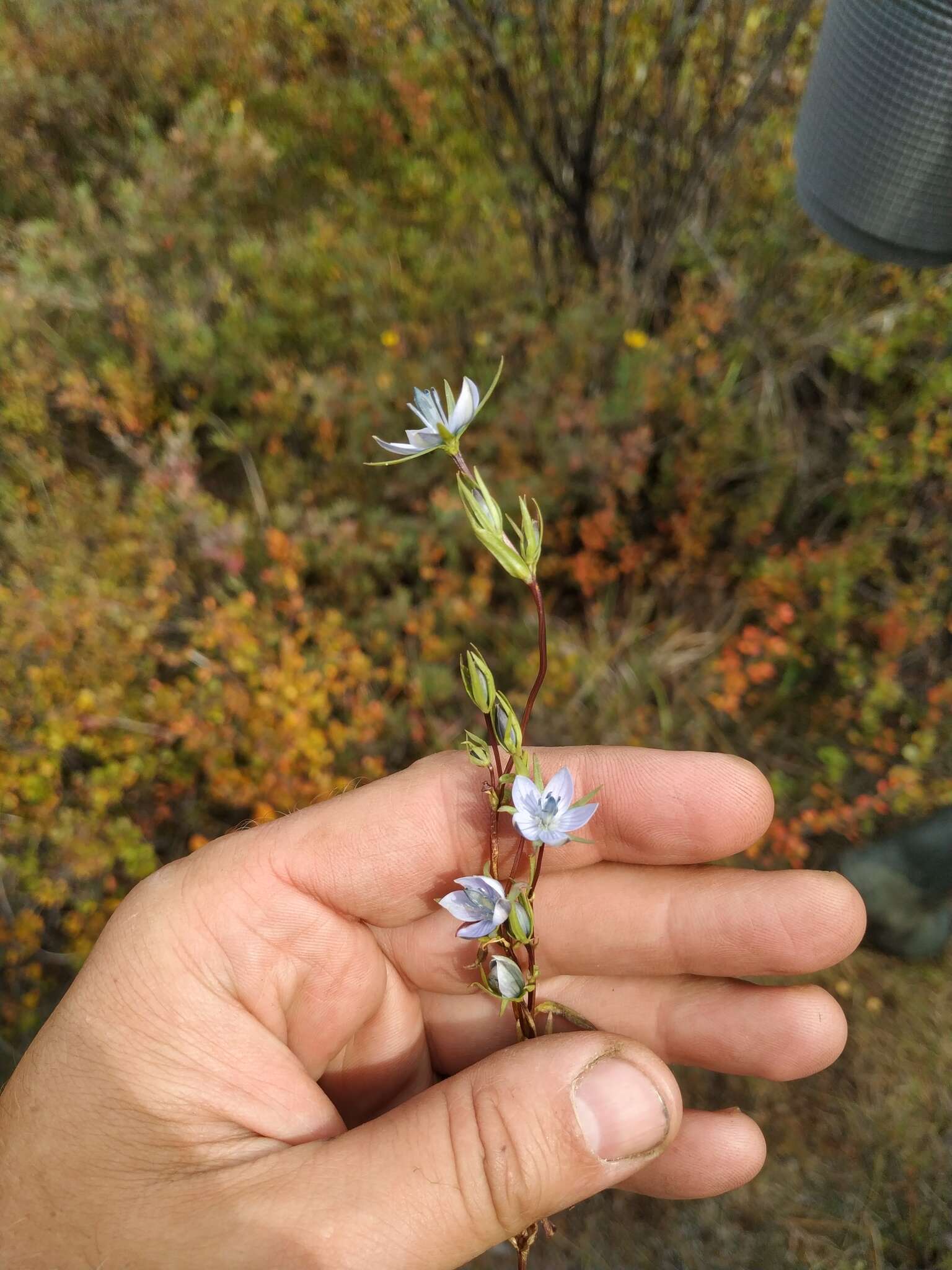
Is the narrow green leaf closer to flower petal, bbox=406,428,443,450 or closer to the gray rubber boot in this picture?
flower petal, bbox=406,428,443,450

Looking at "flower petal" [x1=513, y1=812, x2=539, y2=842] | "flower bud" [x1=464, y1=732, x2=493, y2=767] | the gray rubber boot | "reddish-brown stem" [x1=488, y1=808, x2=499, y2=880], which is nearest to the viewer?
"flower petal" [x1=513, y1=812, x2=539, y2=842]

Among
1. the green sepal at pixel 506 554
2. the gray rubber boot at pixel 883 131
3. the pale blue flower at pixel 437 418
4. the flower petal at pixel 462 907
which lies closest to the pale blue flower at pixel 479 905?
the flower petal at pixel 462 907

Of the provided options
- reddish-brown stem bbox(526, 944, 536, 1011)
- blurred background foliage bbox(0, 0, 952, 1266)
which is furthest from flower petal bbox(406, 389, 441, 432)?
blurred background foliage bbox(0, 0, 952, 1266)

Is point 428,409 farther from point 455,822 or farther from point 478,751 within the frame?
point 455,822

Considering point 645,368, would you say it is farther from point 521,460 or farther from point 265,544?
point 265,544

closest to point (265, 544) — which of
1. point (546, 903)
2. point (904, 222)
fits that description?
point (546, 903)
